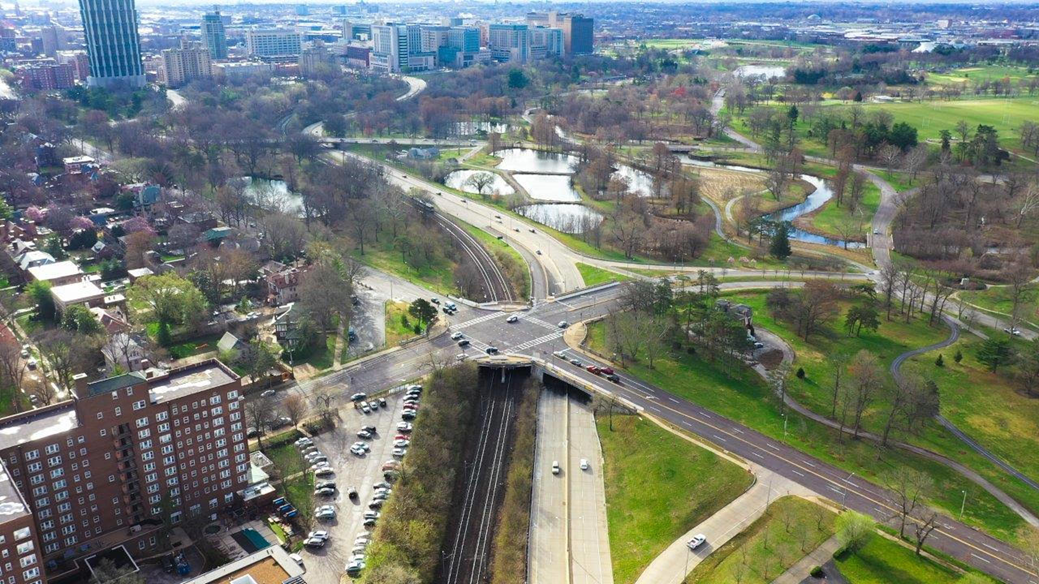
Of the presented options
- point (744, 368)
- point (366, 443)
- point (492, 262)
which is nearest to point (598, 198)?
point (492, 262)

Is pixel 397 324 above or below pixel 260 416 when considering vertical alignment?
below

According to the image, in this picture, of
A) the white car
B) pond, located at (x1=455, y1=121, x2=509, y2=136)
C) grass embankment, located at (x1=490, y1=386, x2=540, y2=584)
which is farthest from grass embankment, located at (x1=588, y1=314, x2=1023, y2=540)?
pond, located at (x1=455, y1=121, x2=509, y2=136)

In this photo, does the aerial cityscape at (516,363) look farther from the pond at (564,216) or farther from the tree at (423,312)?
the pond at (564,216)

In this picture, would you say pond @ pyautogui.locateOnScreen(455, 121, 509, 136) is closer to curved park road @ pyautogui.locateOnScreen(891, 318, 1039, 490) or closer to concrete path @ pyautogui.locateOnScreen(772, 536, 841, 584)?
curved park road @ pyautogui.locateOnScreen(891, 318, 1039, 490)

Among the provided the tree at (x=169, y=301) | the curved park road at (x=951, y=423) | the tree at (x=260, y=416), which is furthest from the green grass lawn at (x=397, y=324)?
the curved park road at (x=951, y=423)

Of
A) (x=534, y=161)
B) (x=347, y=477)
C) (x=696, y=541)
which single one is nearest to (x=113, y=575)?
(x=347, y=477)

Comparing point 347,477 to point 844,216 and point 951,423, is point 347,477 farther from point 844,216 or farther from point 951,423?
point 844,216

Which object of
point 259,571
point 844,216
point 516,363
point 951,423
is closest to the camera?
point 259,571

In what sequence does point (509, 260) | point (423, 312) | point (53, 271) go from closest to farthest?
point (423, 312)
point (53, 271)
point (509, 260)
